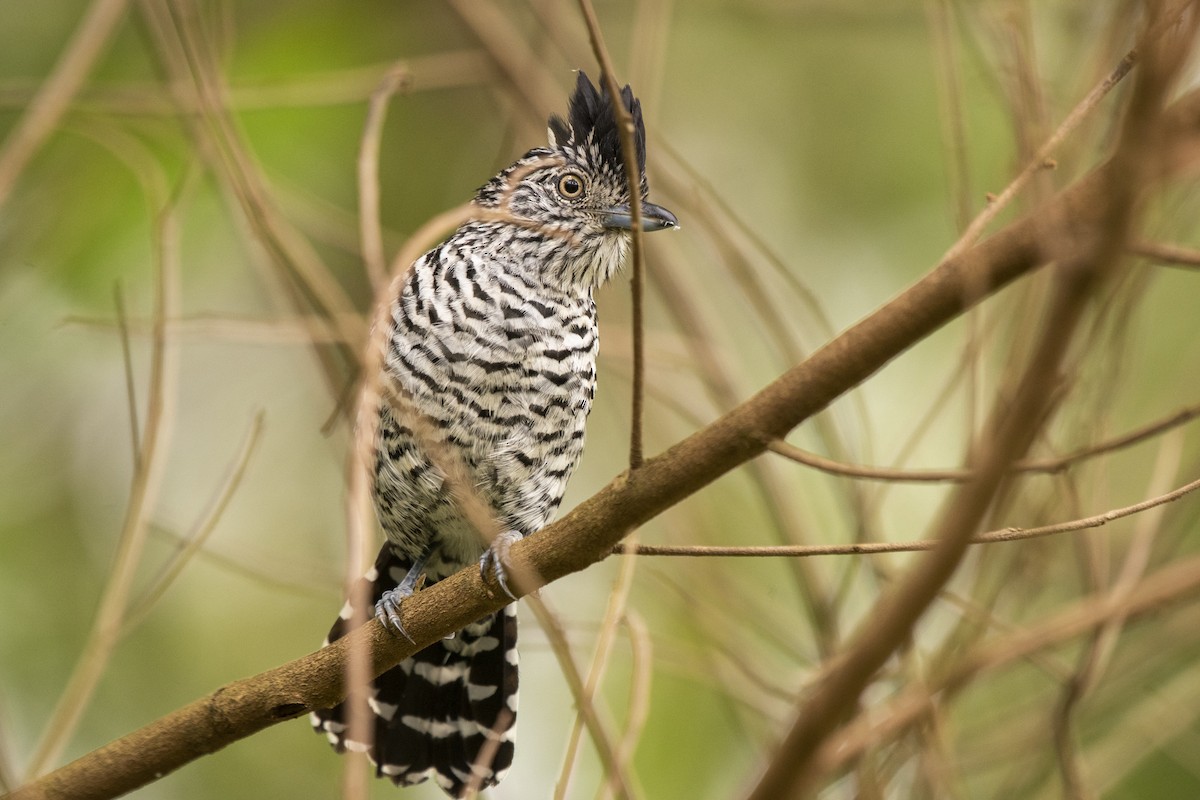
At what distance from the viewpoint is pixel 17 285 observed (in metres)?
4.59

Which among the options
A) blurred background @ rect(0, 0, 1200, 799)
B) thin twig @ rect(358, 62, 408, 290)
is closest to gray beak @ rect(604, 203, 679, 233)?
blurred background @ rect(0, 0, 1200, 799)

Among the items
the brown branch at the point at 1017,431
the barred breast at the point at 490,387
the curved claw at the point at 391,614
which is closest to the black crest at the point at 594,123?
the barred breast at the point at 490,387

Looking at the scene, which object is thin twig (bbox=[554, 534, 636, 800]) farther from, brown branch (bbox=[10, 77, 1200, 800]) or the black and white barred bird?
the black and white barred bird

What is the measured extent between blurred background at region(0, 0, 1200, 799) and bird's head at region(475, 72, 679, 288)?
23cm

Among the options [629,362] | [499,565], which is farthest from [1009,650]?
[629,362]

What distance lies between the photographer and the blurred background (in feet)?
10.6

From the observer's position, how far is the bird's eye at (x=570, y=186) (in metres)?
3.45

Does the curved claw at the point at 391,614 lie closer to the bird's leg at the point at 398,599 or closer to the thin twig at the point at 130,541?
the bird's leg at the point at 398,599

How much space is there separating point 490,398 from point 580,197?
68 cm

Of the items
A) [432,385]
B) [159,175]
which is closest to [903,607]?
[432,385]

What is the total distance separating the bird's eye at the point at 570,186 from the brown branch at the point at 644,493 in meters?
1.39

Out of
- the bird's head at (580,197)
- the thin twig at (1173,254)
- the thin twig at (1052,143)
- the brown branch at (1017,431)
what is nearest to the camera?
the brown branch at (1017,431)

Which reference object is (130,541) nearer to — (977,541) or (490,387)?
(490,387)

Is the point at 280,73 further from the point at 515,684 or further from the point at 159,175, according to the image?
the point at 515,684
